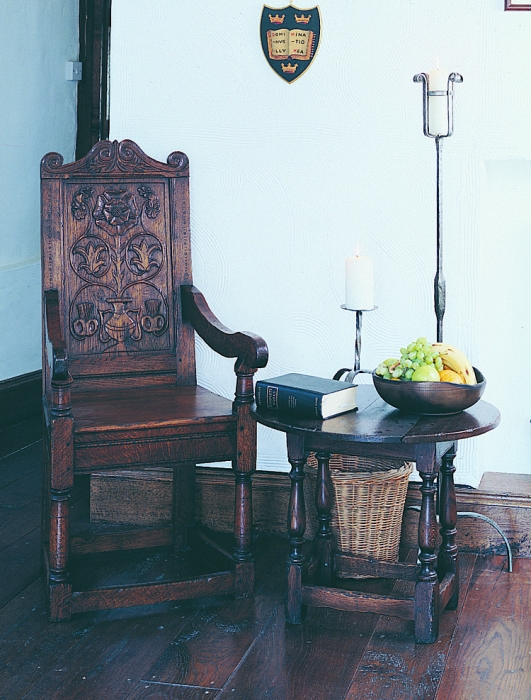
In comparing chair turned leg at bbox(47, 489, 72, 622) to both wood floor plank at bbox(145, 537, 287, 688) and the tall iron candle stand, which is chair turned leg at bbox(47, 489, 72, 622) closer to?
wood floor plank at bbox(145, 537, 287, 688)

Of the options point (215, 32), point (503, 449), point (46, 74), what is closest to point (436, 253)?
point (503, 449)

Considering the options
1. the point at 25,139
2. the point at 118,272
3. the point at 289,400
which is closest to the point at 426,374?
the point at 289,400

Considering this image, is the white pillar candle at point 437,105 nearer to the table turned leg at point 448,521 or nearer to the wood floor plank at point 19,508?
the table turned leg at point 448,521

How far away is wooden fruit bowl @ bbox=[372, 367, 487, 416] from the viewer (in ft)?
6.09

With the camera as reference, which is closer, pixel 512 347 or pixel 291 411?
pixel 291 411

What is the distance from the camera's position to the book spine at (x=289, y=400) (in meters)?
1.88

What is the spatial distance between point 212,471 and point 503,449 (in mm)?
893

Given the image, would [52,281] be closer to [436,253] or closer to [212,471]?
[212,471]

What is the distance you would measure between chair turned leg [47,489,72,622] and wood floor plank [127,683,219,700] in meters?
0.35

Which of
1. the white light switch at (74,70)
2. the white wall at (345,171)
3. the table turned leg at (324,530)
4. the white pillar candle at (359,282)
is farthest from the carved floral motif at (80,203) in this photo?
the white light switch at (74,70)

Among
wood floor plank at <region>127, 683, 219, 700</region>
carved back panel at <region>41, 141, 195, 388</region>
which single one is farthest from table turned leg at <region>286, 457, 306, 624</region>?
carved back panel at <region>41, 141, 195, 388</region>

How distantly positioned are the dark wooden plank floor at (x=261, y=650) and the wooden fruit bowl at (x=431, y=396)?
1.73ft

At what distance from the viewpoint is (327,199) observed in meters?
2.51

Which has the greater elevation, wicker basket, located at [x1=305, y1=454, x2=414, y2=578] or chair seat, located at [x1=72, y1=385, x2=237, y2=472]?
Answer: chair seat, located at [x1=72, y1=385, x2=237, y2=472]
